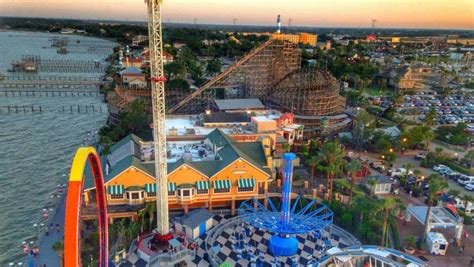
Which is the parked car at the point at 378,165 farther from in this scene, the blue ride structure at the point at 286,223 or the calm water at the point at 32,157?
the calm water at the point at 32,157

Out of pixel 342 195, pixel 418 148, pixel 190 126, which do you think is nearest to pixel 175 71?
pixel 190 126

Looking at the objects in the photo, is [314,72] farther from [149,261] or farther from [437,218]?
[149,261]

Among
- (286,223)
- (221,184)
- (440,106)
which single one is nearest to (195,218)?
(221,184)

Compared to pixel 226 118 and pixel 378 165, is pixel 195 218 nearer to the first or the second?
pixel 226 118

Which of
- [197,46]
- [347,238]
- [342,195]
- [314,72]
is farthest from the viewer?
[197,46]

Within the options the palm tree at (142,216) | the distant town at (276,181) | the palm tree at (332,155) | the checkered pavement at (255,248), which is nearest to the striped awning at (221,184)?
the distant town at (276,181)
